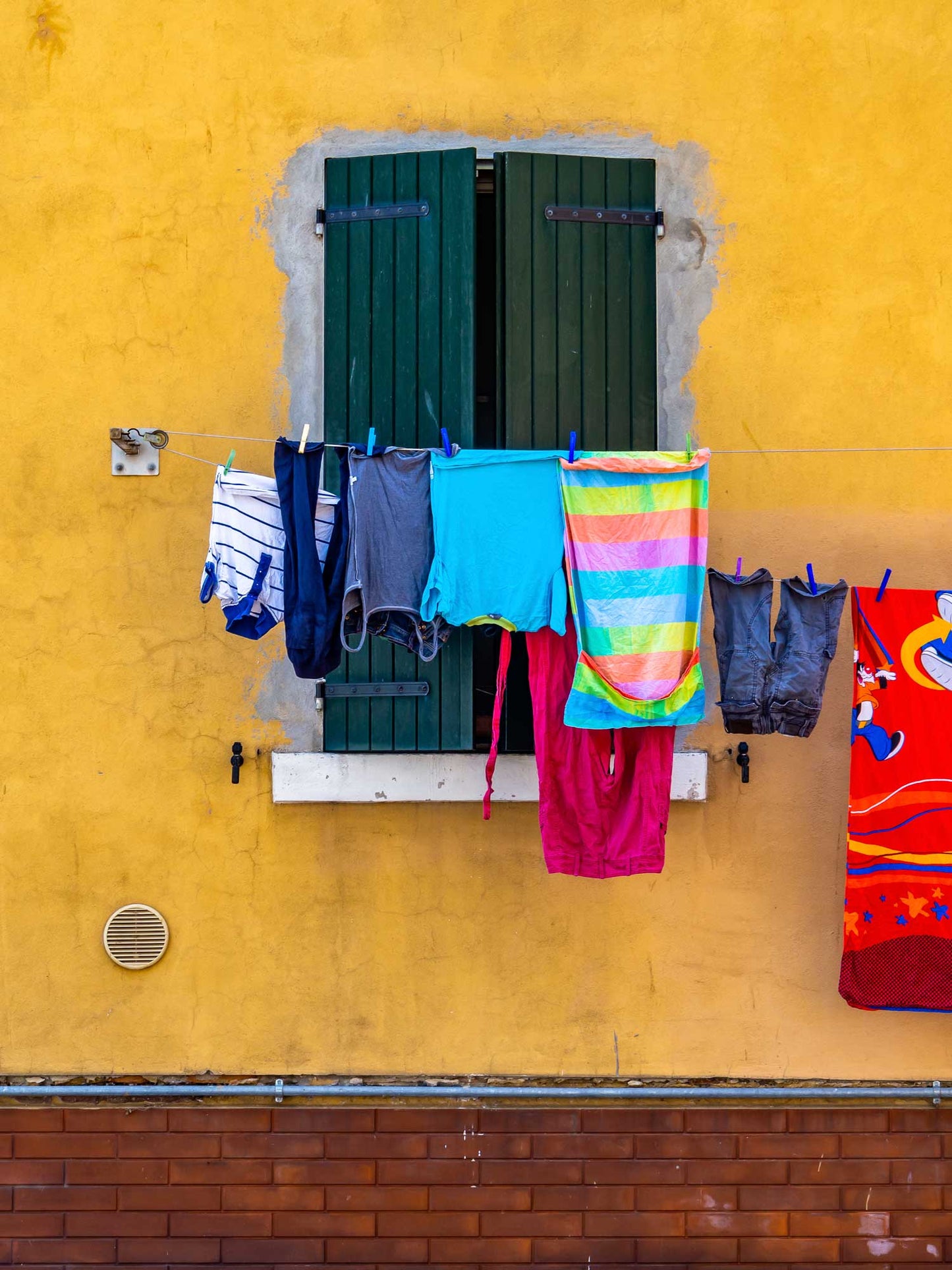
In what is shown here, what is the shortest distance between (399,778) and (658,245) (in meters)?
2.16

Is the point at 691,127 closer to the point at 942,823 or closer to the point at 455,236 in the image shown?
the point at 455,236

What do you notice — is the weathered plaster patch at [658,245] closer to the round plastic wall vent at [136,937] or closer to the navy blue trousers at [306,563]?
the navy blue trousers at [306,563]

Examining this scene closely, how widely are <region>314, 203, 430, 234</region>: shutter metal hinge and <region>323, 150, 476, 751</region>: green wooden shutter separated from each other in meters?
0.02

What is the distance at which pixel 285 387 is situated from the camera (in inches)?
175

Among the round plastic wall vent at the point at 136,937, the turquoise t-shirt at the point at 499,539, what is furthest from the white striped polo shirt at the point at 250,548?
the round plastic wall vent at the point at 136,937

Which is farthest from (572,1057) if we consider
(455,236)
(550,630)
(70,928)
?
(455,236)

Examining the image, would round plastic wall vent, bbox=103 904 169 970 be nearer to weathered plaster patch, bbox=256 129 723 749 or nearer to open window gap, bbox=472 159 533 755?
weathered plaster patch, bbox=256 129 723 749

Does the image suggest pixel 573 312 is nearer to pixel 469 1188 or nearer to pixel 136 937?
pixel 136 937

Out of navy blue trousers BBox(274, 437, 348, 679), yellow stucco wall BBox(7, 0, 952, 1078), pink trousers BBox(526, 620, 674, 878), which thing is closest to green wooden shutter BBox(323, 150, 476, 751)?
yellow stucco wall BBox(7, 0, 952, 1078)

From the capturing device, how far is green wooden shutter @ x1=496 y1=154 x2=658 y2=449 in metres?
4.27

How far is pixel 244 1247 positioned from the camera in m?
4.29

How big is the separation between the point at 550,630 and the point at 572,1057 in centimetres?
160

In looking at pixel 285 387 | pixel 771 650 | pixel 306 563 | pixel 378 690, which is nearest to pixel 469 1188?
pixel 378 690

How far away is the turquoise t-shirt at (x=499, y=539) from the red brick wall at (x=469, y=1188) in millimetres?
1848
